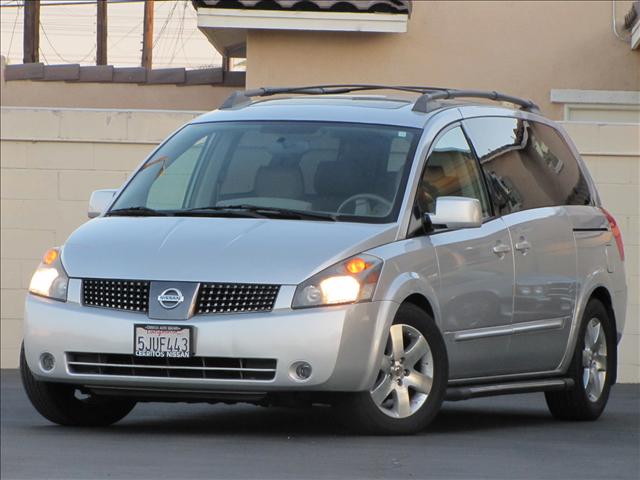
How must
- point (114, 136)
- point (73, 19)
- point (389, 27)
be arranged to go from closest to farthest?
point (114, 136) → point (389, 27) → point (73, 19)

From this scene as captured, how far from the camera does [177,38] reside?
2881 cm

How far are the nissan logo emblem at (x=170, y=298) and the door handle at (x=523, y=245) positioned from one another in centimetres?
228

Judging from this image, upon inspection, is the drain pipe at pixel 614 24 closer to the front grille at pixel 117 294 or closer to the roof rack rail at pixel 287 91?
the roof rack rail at pixel 287 91

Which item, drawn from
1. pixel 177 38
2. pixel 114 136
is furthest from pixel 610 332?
pixel 177 38

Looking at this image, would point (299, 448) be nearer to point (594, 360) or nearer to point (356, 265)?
point (356, 265)

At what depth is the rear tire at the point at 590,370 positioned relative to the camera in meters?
10.6

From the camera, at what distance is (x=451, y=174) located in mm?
9766

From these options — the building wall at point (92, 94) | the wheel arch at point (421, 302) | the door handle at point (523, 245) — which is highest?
Result: the building wall at point (92, 94)

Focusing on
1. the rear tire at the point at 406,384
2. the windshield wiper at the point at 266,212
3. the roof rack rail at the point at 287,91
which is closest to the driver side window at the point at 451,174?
the roof rack rail at the point at 287,91

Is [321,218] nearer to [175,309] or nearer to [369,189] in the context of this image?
[369,189]

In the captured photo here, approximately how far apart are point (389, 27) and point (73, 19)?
50.1 ft

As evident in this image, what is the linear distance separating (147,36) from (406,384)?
24945 millimetres

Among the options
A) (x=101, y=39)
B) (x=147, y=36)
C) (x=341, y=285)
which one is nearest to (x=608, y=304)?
(x=341, y=285)

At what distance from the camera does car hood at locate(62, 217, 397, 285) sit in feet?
27.9
